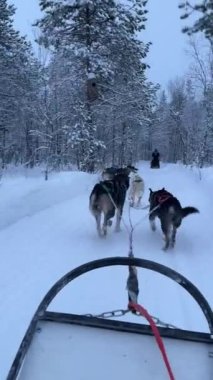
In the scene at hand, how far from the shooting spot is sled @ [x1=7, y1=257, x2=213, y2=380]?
207 centimetres

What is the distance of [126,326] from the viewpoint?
234 cm

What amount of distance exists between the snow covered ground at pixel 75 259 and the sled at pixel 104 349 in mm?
1114

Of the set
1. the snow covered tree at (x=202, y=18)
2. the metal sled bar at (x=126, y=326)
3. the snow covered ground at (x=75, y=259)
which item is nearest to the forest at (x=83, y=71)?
the snow covered tree at (x=202, y=18)

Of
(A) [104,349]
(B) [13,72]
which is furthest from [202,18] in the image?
(B) [13,72]

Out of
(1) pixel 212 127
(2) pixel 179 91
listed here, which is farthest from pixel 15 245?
(2) pixel 179 91

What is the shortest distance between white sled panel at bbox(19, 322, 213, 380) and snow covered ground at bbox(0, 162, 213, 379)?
1.16m

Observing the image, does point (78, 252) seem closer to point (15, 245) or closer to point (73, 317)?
point (15, 245)

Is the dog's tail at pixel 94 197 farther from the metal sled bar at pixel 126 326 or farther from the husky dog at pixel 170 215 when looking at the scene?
the metal sled bar at pixel 126 326

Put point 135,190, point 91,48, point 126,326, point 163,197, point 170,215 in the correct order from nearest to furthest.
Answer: point 126,326 → point 170,215 → point 163,197 → point 135,190 → point 91,48

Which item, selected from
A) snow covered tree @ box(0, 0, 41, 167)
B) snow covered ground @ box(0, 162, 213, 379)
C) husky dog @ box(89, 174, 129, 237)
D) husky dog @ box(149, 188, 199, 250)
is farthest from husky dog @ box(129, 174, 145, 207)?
snow covered tree @ box(0, 0, 41, 167)

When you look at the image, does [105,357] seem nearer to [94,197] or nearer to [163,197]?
[163,197]

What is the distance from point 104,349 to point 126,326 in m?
0.19

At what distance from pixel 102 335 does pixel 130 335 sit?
147 millimetres

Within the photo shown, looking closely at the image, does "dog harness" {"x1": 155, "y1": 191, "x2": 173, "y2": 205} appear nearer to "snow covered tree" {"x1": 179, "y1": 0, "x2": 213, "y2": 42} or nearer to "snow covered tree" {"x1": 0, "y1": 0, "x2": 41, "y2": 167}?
"snow covered tree" {"x1": 179, "y1": 0, "x2": 213, "y2": 42}
